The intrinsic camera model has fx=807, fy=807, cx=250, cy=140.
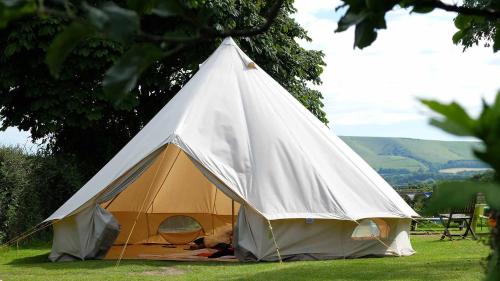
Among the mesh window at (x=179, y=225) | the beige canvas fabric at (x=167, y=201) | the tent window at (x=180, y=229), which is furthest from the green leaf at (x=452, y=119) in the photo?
the mesh window at (x=179, y=225)

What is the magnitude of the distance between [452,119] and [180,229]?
40.2 ft

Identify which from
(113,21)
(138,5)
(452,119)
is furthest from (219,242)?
(452,119)

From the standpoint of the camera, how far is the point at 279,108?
10.5m

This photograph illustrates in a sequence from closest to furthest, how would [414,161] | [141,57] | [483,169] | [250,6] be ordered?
[483,169] → [141,57] → [250,6] → [414,161]

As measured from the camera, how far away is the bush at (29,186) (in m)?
12.5

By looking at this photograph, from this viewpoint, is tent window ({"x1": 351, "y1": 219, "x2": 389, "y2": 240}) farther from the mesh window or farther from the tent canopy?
the mesh window

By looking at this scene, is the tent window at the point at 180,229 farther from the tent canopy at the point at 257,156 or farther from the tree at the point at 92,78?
the tent canopy at the point at 257,156

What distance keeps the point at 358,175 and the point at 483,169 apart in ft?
30.8

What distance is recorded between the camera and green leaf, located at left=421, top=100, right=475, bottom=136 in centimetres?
63

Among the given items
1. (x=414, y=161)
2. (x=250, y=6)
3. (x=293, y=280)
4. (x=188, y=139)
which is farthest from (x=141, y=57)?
(x=414, y=161)

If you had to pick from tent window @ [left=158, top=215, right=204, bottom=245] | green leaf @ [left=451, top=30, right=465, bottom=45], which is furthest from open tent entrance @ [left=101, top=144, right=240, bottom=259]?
green leaf @ [left=451, top=30, right=465, bottom=45]

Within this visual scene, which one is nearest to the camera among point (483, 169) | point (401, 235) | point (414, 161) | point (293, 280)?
point (483, 169)

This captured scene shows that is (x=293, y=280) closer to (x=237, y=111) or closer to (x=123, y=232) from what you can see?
(x=237, y=111)

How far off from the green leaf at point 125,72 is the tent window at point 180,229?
11880 millimetres
